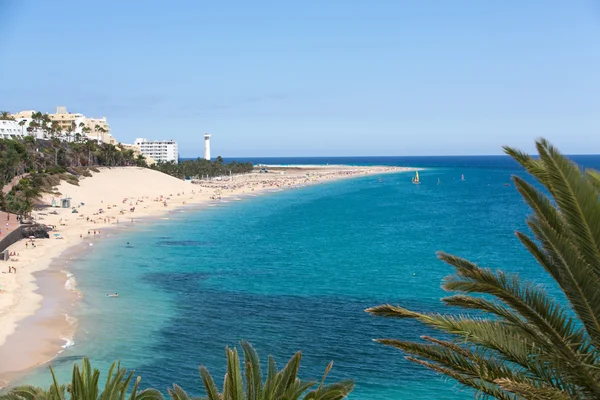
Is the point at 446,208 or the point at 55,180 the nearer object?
the point at 55,180

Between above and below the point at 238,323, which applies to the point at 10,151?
above

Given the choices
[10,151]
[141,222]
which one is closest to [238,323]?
[141,222]

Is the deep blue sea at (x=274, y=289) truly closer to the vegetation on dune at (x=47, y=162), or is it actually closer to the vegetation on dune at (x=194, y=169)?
the vegetation on dune at (x=47, y=162)

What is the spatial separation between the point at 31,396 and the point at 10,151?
7246 centimetres

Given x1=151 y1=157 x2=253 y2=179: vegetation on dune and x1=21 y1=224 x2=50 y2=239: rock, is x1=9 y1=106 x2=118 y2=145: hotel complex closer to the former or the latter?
x1=151 y1=157 x2=253 y2=179: vegetation on dune

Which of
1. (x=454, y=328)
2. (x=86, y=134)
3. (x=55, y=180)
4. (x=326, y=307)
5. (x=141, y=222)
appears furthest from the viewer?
(x=86, y=134)

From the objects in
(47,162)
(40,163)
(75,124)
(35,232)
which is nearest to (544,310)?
(35,232)

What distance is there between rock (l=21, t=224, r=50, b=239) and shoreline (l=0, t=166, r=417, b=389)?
2.75 feet

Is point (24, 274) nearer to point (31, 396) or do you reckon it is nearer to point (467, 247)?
point (31, 396)

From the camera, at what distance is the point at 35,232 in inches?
2068

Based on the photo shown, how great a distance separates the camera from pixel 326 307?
3092cm

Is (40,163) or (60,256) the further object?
(40,163)

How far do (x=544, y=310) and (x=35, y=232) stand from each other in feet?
175

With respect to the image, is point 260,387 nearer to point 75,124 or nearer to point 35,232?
point 35,232
